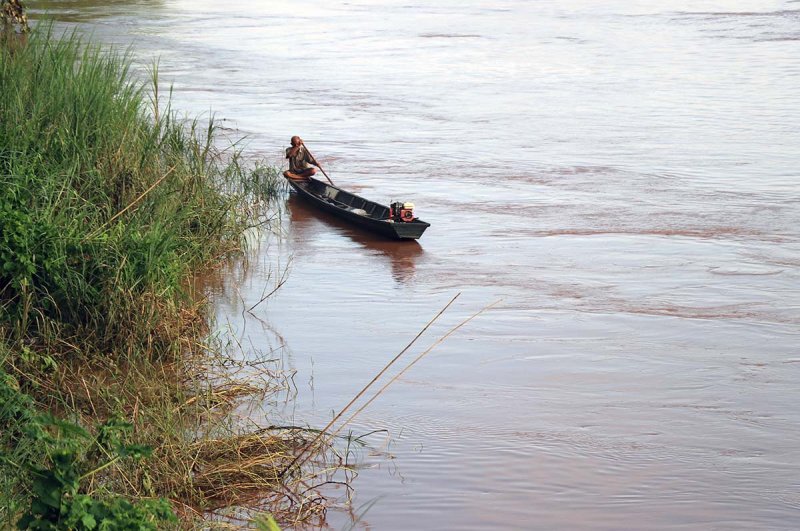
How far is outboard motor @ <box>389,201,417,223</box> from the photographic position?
45.8 ft

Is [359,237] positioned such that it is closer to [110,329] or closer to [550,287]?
[550,287]

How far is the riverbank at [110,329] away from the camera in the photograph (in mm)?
5852

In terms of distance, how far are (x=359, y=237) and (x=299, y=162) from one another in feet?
7.04

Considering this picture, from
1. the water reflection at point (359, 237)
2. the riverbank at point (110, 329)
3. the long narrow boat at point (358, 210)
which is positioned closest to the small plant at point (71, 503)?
the riverbank at point (110, 329)

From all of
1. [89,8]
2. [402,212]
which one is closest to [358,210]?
[402,212]

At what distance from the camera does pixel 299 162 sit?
53.8ft

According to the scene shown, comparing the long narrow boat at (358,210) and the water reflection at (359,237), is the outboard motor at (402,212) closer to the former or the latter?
the long narrow boat at (358,210)

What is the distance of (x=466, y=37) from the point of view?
132 feet

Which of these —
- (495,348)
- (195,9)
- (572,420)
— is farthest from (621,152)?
(195,9)

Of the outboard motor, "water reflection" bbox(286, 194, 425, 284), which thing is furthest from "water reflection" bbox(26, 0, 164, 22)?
the outboard motor

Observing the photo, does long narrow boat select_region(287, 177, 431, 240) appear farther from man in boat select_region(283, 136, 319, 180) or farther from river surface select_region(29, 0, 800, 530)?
river surface select_region(29, 0, 800, 530)

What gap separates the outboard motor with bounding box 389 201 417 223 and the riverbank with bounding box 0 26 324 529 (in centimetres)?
233

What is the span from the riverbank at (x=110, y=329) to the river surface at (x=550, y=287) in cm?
68

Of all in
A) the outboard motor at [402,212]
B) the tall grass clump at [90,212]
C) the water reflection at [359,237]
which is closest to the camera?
the tall grass clump at [90,212]
